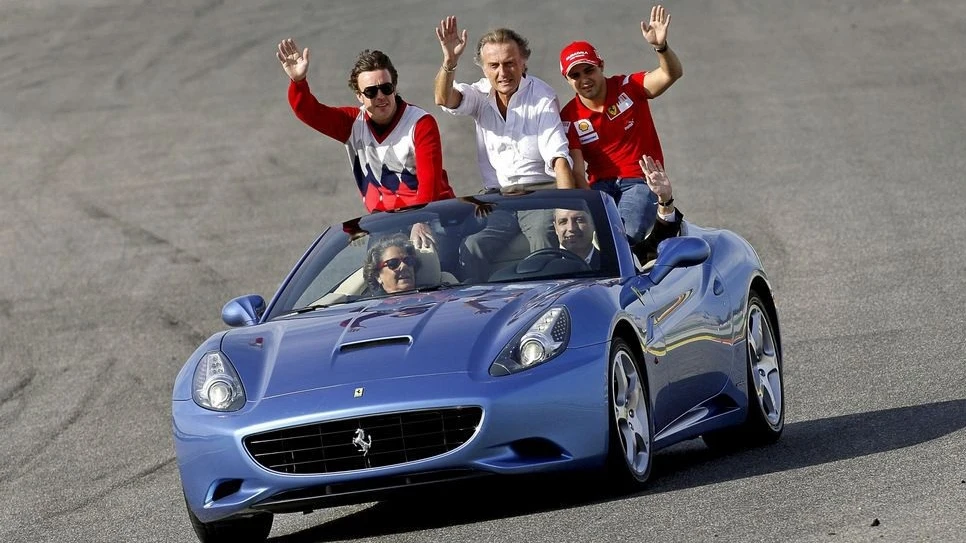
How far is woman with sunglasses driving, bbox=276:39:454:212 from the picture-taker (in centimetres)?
1012

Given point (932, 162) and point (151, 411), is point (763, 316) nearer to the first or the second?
point (151, 411)

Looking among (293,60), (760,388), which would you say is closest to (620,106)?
(293,60)

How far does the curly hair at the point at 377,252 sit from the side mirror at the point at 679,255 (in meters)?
1.06

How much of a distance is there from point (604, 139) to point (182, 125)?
14.4 m

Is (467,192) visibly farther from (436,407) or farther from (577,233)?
(436,407)

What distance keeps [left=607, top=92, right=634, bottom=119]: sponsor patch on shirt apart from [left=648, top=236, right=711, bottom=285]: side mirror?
2467mm

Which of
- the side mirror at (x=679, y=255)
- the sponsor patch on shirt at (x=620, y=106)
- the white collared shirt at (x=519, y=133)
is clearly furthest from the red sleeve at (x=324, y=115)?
the side mirror at (x=679, y=255)

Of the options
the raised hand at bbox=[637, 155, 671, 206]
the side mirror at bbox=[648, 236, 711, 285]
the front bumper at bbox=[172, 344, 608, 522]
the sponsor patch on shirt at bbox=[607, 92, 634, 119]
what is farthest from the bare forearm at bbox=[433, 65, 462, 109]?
the front bumper at bbox=[172, 344, 608, 522]

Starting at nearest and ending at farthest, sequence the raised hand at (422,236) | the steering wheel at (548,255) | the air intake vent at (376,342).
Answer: the air intake vent at (376,342), the steering wheel at (548,255), the raised hand at (422,236)

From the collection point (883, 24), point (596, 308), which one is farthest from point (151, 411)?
point (883, 24)

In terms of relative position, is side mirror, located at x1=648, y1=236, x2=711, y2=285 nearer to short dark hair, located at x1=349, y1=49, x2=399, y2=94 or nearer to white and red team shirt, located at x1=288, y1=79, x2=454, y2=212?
white and red team shirt, located at x1=288, y1=79, x2=454, y2=212

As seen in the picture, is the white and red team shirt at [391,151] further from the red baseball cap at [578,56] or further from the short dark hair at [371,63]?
the red baseball cap at [578,56]

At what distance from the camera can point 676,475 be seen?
7.89 metres

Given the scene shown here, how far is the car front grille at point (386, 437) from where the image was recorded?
6.75 m
